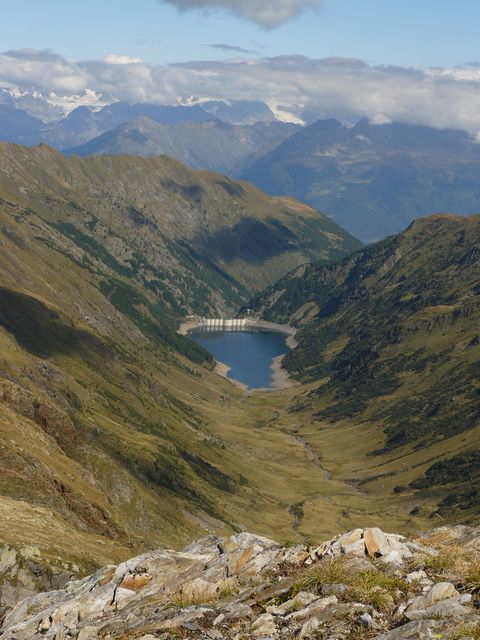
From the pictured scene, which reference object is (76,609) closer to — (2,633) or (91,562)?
(2,633)

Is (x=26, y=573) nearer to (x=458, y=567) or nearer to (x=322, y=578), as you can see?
(x=322, y=578)

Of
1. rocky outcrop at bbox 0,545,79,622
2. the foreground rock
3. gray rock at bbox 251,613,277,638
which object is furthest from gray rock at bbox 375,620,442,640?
rocky outcrop at bbox 0,545,79,622

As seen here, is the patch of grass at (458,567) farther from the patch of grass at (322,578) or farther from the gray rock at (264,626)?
the gray rock at (264,626)

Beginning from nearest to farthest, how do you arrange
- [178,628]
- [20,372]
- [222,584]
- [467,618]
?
[467,618]
[178,628]
[222,584]
[20,372]

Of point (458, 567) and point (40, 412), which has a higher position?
point (40, 412)

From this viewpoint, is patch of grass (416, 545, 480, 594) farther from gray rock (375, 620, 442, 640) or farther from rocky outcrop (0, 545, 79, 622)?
rocky outcrop (0, 545, 79, 622)

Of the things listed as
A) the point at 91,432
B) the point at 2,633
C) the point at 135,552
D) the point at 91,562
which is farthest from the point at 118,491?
the point at 2,633

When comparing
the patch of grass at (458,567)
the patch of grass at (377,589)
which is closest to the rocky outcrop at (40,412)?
the patch of grass at (458,567)

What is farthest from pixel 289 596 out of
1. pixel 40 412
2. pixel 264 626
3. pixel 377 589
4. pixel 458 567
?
pixel 40 412
